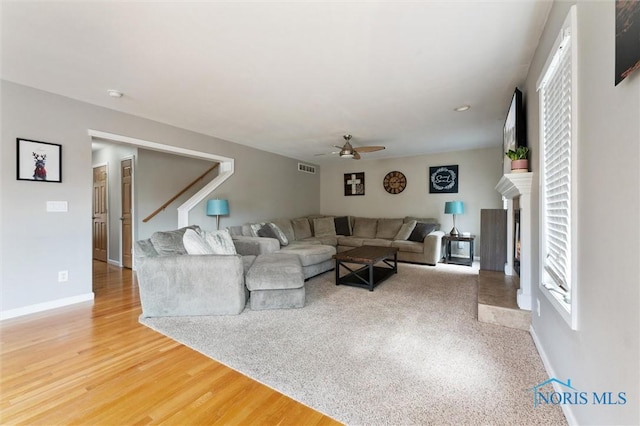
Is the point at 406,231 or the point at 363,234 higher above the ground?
the point at 406,231

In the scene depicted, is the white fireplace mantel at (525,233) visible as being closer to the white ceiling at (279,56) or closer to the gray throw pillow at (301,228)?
the white ceiling at (279,56)

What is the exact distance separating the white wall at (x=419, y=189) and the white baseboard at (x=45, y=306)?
553cm

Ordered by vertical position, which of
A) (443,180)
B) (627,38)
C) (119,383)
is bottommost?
(119,383)

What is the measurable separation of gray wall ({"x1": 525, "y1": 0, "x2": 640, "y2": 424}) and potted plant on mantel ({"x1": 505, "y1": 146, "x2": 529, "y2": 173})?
44.3 inches

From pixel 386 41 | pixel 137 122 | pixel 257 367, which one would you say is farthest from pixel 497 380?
pixel 137 122

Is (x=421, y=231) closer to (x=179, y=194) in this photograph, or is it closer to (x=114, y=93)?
(x=179, y=194)

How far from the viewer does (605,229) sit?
1.08m

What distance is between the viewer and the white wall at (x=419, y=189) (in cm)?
577

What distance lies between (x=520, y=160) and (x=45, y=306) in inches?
199

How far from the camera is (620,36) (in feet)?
3.03

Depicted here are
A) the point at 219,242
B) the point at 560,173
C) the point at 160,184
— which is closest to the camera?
the point at 560,173

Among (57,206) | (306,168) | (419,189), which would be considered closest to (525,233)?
(419,189)

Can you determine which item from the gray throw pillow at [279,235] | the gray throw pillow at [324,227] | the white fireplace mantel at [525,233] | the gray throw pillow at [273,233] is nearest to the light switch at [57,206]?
the gray throw pillow at [273,233]

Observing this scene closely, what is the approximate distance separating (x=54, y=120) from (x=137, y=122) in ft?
2.77
